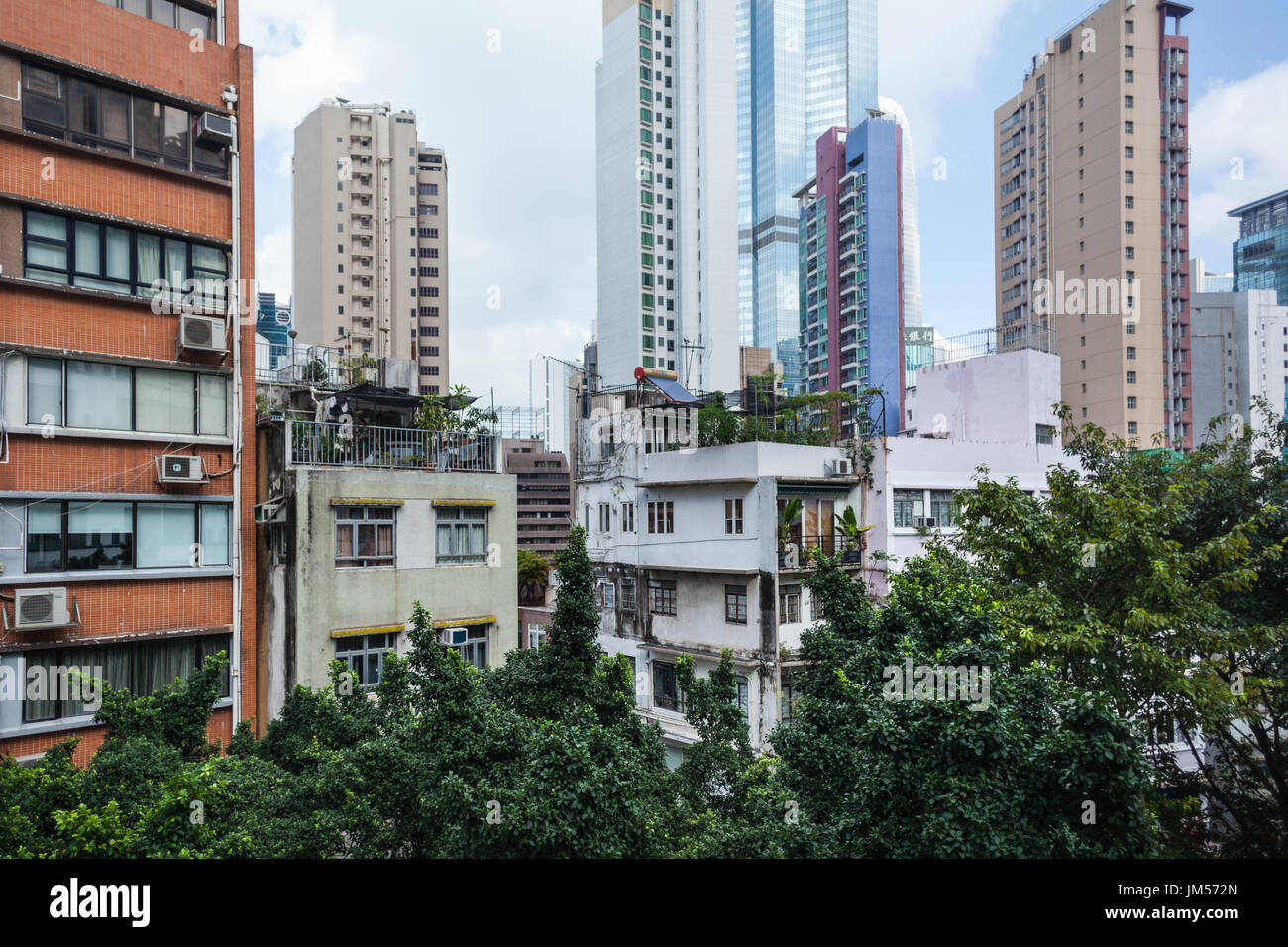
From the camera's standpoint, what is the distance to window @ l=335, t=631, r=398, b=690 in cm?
942

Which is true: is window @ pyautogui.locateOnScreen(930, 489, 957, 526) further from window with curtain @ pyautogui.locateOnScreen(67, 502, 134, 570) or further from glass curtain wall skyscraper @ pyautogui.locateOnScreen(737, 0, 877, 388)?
glass curtain wall skyscraper @ pyautogui.locateOnScreen(737, 0, 877, 388)

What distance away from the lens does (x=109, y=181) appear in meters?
8.80

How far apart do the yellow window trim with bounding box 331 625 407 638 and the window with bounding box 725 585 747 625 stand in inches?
345

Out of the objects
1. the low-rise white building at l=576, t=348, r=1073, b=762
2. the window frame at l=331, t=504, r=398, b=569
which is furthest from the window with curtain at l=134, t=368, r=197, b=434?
the low-rise white building at l=576, t=348, r=1073, b=762

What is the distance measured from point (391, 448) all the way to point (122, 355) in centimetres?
334

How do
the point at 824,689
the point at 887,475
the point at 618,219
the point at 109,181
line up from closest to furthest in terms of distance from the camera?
the point at 824,689
the point at 109,181
the point at 887,475
the point at 618,219

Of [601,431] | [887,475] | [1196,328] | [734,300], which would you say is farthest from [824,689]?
[734,300]

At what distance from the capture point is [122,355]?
341 inches

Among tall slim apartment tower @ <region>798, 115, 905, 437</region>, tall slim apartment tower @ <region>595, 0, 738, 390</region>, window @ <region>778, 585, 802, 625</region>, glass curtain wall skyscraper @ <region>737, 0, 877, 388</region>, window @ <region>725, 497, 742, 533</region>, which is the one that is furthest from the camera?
glass curtain wall skyscraper @ <region>737, 0, 877, 388</region>

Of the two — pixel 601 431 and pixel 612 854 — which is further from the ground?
pixel 601 431

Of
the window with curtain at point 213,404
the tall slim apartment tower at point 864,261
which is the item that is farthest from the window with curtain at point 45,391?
the tall slim apartment tower at point 864,261

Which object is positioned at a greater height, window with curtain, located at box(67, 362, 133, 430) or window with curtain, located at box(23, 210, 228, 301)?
window with curtain, located at box(23, 210, 228, 301)
